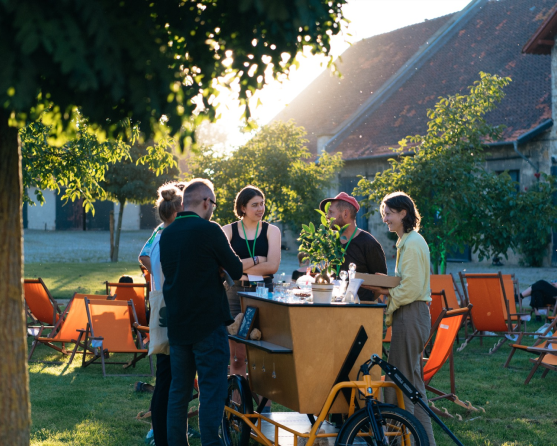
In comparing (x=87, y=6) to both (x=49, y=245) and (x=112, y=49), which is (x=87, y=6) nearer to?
(x=112, y=49)

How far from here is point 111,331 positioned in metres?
8.46

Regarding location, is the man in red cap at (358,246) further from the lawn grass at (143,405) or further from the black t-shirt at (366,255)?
the lawn grass at (143,405)

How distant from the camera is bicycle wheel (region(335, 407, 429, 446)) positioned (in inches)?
165

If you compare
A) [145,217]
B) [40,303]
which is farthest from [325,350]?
[145,217]

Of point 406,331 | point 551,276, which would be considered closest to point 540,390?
point 406,331

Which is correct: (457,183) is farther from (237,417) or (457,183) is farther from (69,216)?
(69,216)

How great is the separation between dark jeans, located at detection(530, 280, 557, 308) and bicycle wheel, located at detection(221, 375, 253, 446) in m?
7.84

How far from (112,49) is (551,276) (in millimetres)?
19203

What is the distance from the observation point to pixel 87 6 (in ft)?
6.81

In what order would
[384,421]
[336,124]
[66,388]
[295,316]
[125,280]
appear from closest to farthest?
[384,421], [295,316], [66,388], [125,280], [336,124]

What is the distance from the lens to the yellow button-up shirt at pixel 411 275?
4.87 meters

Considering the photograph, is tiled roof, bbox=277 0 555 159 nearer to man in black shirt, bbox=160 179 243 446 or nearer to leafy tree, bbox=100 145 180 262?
leafy tree, bbox=100 145 180 262

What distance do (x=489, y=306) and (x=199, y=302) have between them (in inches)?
262

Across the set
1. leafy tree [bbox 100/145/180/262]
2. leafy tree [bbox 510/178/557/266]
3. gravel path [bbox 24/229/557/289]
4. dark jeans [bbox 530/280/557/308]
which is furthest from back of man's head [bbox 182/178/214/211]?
leafy tree [bbox 100/145/180/262]
